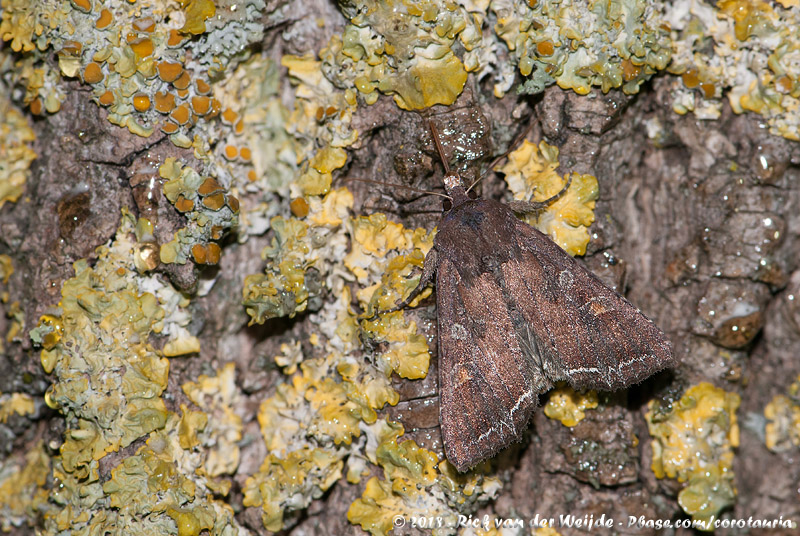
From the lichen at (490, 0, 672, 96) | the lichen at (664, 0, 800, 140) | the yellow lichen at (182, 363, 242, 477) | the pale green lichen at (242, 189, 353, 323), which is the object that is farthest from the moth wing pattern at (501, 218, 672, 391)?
the yellow lichen at (182, 363, 242, 477)

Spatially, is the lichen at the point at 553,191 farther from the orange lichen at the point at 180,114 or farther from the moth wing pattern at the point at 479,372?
the orange lichen at the point at 180,114

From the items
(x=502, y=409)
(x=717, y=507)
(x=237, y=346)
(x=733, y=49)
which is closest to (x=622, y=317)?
(x=502, y=409)

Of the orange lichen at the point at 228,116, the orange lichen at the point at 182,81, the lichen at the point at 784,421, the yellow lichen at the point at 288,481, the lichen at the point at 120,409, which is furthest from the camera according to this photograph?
the lichen at the point at 784,421

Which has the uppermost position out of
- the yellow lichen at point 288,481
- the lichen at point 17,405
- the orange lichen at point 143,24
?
the orange lichen at point 143,24

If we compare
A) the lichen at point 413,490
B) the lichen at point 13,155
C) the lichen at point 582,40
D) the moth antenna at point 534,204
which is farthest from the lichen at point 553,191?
the lichen at point 13,155

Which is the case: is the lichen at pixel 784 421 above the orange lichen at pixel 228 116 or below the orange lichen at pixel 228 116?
below

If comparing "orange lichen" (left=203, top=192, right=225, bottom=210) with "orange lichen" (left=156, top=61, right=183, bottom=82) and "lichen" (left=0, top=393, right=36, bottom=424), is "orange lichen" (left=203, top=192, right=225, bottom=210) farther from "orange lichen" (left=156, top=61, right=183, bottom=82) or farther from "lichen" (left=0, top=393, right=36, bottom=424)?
"lichen" (left=0, top=393, right=36, bottom=424)

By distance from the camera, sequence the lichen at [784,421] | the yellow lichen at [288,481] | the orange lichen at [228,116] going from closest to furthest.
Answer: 1. the yellow lichen at [288,481]
2. the orange lichen at [228,116]
3. the lichen at [784,421]

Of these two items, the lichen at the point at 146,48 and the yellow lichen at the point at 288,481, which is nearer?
the lichen at the point at 146,48
